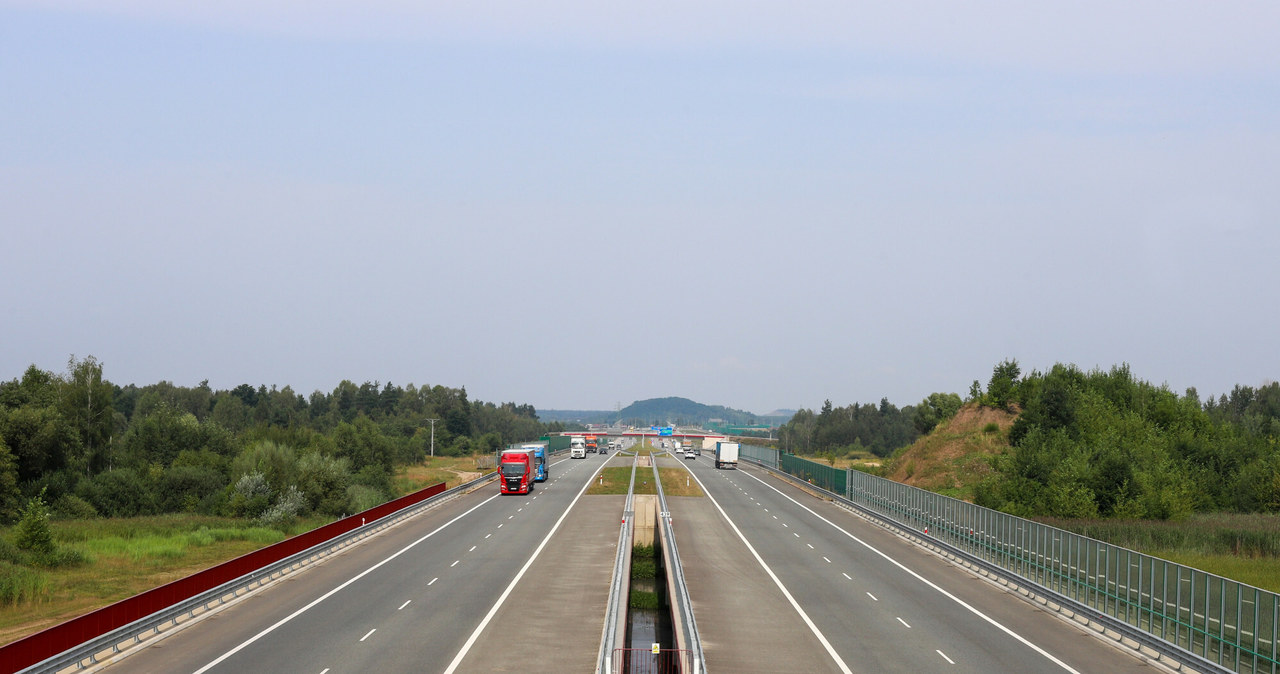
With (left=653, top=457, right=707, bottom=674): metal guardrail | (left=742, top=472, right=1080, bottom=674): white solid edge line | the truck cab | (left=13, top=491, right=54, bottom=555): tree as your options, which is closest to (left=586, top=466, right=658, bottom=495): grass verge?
the truck cab

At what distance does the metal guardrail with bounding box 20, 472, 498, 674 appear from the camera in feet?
74.3

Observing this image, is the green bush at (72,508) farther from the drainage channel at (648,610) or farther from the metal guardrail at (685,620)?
the metal guardrail at (685,620)

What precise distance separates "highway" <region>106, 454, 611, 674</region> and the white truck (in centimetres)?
7194

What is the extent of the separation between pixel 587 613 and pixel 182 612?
1177 centimetres

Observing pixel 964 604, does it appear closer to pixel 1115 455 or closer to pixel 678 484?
pixel 1115 455

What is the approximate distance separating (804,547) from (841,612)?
17049 millimetres

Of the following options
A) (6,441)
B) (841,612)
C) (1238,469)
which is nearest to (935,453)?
(1238,469)

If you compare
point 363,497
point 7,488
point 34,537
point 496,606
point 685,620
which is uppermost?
point 685,620

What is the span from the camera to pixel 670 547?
43375 millimetres

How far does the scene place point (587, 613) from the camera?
31297 millimetres

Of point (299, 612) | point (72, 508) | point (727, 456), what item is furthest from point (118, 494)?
point (727, 456)

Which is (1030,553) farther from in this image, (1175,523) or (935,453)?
(935,453)

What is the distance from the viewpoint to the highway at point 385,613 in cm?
2423

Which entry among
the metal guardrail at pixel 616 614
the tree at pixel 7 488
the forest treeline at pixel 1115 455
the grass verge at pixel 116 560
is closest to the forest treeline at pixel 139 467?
the tree at pixel 7 488
